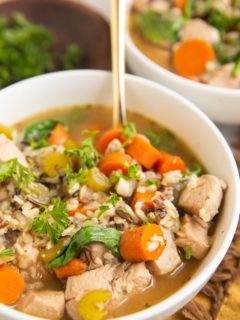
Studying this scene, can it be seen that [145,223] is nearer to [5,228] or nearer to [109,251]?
[109,251]

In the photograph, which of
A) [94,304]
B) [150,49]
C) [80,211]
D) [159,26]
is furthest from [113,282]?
[159,26]

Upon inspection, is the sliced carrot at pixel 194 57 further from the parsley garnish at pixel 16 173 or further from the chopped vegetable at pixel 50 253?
the chopped vegetable at pixel 50 253

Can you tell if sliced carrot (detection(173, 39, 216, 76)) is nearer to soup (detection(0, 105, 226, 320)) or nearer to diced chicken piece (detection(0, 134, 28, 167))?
soup (detection(0, 105, 226, 320))

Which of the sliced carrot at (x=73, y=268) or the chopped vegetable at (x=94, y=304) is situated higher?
the sliced carrot at (x=73, y=268)

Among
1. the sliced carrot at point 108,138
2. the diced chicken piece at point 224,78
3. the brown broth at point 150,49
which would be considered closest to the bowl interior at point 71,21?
the brown broth at point 150,49

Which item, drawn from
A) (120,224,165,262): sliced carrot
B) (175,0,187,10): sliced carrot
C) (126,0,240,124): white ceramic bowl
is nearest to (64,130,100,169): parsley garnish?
(120,224,165,262): sliced carrot

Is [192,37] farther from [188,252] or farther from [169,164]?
[188,252]
